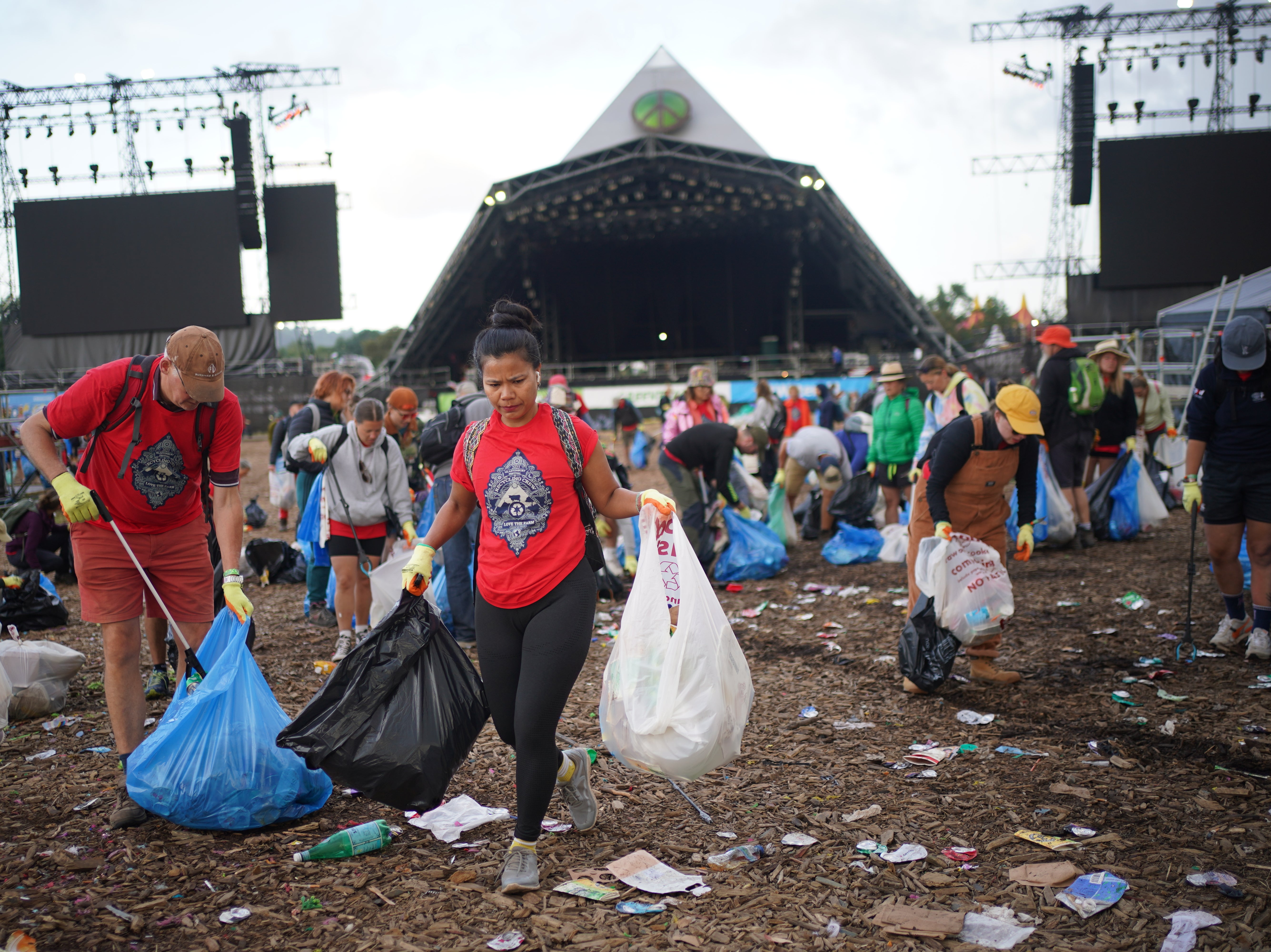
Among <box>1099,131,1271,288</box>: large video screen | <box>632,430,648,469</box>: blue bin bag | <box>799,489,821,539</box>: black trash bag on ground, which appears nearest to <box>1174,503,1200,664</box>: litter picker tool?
<box>799,489,821,539</box>: black trash bag on ground

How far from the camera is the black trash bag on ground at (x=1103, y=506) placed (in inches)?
327

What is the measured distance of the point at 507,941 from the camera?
2.53 meters

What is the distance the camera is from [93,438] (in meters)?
3.22

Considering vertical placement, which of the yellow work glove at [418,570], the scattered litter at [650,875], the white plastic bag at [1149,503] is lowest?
the scattered litter at [650,875]

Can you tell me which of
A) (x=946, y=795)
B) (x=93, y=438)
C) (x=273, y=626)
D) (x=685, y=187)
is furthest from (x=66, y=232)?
(x=946, y=795)

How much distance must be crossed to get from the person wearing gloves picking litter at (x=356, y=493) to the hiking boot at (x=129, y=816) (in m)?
2.15

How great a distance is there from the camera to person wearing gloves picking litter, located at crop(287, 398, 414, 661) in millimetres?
5305

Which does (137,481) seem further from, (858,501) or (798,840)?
(858,501)

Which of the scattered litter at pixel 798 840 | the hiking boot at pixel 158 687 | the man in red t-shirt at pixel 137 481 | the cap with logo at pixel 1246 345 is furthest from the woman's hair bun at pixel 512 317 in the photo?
the cap with logo at pixel 1246 345

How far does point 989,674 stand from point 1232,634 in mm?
1531

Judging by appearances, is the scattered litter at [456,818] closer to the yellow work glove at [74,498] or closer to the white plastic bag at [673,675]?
the white plastic bag at [673,675]

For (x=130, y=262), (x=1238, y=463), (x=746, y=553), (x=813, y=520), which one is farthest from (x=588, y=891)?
(x=130, y=262)

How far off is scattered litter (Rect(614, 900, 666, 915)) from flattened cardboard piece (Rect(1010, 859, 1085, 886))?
3.62 feet

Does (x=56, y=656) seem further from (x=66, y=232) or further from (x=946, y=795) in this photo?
(x=66, y=232)
